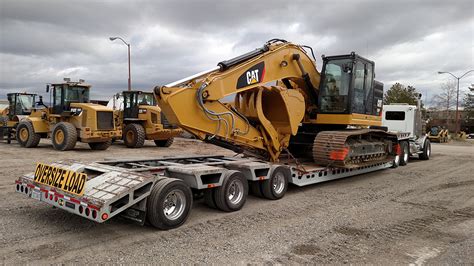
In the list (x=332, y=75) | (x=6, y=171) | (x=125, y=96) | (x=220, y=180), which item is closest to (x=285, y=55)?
(x=332, y=75)

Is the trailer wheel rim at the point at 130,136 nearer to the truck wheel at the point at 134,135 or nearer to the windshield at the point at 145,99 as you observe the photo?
the truck wheel at the point at 134,135

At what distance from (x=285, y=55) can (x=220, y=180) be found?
380cm

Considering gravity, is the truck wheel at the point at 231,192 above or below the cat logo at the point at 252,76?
below

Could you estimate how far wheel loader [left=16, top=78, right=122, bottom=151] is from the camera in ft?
49.7

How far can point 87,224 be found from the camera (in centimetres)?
558

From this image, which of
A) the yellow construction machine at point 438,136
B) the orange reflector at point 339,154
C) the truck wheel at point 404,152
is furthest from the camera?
the yellow construction machine at point 438,136

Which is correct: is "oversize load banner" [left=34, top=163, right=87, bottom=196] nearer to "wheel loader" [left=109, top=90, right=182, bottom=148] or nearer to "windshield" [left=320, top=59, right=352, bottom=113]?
"windshield" [left=320, top=59, right=352, bottom=113]

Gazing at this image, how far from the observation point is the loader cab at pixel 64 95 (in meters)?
16.1

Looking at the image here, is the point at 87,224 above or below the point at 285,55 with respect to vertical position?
below

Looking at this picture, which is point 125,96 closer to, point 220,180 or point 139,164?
point 139,164

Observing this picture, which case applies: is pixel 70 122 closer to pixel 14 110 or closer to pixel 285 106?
pixel 14 110

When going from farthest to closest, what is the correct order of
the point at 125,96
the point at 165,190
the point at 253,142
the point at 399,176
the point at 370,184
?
1. the point at 125,96
2. the point at 399,176
3. the point at 370,184
4. the point at 253,142
5. the point at 165,190

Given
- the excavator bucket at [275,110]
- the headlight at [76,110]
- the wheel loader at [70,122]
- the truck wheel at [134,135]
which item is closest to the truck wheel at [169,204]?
the excavator bucket at [275,110]

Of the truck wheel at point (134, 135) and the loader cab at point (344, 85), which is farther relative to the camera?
the truck wheel at point (134, 135)
